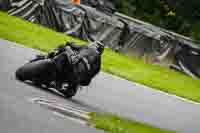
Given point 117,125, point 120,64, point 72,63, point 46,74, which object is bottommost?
point 120,64

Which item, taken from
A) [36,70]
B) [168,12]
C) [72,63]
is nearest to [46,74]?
[36,70]

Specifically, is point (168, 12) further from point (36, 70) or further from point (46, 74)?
point (36, 70)

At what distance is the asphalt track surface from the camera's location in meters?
7.79

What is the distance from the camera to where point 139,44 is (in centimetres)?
1681

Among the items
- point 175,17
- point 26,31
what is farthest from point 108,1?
point 26,31

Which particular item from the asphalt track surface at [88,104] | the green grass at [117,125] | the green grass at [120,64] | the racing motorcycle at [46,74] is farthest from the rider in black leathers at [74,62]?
the green grass at [120,64]

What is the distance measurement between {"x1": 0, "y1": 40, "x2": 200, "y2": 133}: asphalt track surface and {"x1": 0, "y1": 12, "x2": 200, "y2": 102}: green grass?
2.09 feet

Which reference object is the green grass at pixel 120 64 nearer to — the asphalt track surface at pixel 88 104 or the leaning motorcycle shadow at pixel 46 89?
the asphalt track surface at pixel 88 104

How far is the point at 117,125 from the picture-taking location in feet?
30.3

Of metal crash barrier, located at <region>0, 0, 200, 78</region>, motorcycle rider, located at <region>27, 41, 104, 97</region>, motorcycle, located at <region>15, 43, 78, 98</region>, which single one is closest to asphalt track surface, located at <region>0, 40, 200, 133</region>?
motorcycle, located at <region>15, 43, 78, 98</region>

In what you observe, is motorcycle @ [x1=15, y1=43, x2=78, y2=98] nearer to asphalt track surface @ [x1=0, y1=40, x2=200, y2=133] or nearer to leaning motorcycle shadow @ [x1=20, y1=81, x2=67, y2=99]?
leaning motorcycle shadow @ [x1=20, y1=81, x2=67, y2=99]

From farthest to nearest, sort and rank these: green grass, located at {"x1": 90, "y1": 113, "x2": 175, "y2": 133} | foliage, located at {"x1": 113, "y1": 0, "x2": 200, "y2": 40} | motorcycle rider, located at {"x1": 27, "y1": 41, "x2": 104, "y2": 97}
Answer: foliage, located at {"x1": 113, "y1": 0, "x2": 200, "y2": 40} → motorcycle rider, located at {"x1": 27, "y1": 41, "x2": 104, "y2": 97} → green grass, located at {"x1": 90, "y1": 113, "x2": 175, "y2": 133}

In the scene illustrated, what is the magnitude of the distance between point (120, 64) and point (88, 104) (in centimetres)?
520

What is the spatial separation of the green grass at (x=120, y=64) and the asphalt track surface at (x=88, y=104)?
2.09 feet
